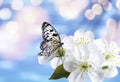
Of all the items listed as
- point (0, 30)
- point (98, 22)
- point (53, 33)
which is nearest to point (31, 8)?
point (0, 30)

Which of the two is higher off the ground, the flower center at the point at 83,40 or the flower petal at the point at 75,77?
the flower center at the point at 83,40

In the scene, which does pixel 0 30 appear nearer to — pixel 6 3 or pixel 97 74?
pixel 6 3

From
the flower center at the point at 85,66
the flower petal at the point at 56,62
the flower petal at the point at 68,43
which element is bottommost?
the flower center at the point at 85,66

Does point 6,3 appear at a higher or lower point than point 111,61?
higher

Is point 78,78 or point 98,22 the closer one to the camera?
point 78,78
